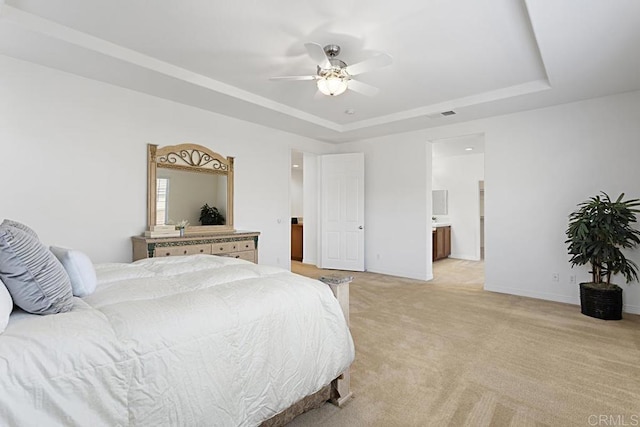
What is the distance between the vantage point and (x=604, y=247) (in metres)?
3.42

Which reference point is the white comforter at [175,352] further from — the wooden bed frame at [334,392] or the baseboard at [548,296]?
the baseboard at [548,296]

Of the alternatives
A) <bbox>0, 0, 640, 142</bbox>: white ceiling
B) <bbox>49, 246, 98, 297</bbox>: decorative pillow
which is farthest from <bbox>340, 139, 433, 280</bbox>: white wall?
<bbox>49, 246, 98, 297</bbox>: decorative pillow

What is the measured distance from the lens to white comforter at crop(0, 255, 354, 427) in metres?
1.00

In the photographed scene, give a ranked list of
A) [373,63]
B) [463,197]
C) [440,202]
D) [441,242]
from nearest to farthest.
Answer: [373,63]
[441,242]
[463,197]
[440,202]

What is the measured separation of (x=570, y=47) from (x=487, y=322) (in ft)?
8.63

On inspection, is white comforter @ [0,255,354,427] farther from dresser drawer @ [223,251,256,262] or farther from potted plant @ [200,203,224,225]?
potted plant @ [200,203,224,225]

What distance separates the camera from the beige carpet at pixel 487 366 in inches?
73.2

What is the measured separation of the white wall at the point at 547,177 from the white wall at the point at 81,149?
13.4 feet

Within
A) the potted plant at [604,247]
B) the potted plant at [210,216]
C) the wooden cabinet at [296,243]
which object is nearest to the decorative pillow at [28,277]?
the potted plant at [210,216]

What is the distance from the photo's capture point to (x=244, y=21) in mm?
2533

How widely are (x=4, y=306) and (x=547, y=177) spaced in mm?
5199

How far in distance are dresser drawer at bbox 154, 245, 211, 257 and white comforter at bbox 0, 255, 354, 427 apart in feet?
5.40

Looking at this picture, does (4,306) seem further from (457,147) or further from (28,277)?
(457,147)

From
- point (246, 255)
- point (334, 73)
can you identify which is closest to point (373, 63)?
point (334, 73)
